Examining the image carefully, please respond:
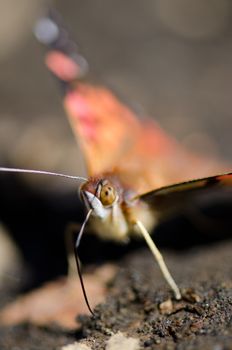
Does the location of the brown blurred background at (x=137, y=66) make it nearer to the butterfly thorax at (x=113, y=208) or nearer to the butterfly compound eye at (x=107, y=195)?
the butterfly thorax at (x=113, y=208)

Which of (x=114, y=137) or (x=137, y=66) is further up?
(x=137, y=66)

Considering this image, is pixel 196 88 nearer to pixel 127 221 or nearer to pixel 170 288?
pixel 127 221

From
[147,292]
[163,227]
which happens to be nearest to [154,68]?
[163,227]

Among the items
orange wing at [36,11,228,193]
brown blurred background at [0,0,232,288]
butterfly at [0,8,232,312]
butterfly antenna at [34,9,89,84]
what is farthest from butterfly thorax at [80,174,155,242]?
brown blurred background at [0,0,232,288]

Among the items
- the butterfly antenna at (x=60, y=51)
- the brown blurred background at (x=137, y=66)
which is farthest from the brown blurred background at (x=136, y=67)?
the butterfly antenna at (x=60, y=51)

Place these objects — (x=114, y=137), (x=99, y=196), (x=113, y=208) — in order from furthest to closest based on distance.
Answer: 1. (x=114, y=137)
2. (x=113, y=208)
3. (x=99, y=196)

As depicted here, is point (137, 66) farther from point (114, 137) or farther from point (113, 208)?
point (113, 208)

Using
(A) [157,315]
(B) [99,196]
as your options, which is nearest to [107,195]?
(B) [99,196]

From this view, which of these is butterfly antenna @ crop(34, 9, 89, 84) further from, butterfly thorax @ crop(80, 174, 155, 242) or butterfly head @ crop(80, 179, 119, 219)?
butterfly head @ crop(80, 179, 119, 219)

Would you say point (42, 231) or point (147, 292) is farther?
point (42, 231)
